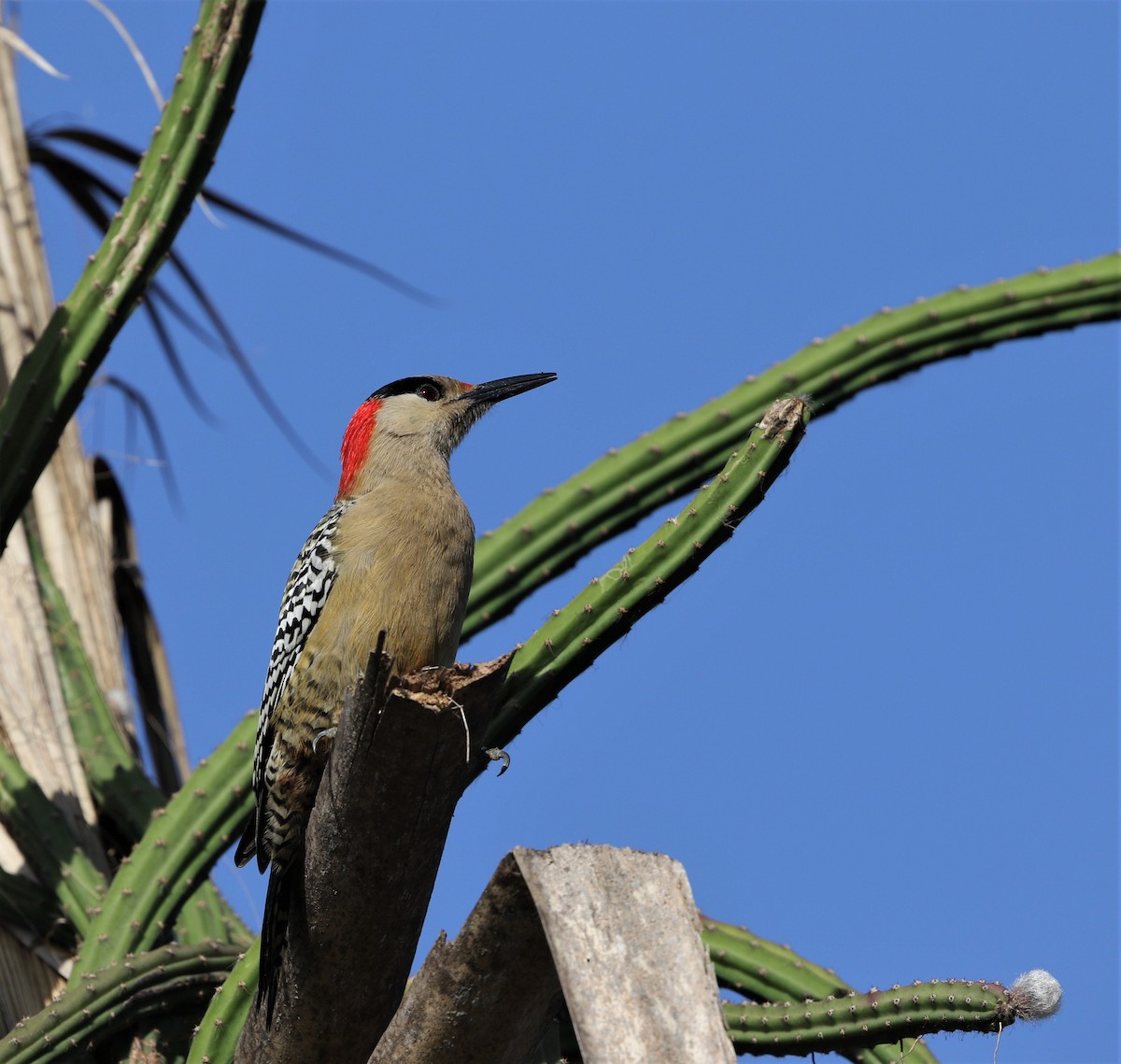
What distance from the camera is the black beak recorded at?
547 centimetres

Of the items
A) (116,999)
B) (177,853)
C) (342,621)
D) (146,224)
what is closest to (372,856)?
(342,621)

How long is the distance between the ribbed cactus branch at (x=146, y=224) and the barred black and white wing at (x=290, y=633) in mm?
1063

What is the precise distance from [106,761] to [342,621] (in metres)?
2.00

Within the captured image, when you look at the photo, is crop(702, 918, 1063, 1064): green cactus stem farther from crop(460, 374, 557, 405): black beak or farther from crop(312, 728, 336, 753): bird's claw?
crop(460, 374, 557, 405): black beak

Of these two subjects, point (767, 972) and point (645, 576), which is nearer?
point (645, 576)

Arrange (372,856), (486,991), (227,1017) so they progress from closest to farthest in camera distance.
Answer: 1. (486,991)
2. (372,856)
3. (227,1017)

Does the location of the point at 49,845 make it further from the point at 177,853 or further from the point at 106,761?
the point at 177,853

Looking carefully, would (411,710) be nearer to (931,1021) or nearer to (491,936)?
(491,936)

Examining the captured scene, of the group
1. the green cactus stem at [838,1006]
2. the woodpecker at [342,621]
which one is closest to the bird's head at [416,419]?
the woodpecker at [342,621]

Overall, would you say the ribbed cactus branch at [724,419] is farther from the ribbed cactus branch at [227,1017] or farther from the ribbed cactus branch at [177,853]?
the ribbed cactus branch at [227,1017]

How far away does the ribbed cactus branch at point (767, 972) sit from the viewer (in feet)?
14.9

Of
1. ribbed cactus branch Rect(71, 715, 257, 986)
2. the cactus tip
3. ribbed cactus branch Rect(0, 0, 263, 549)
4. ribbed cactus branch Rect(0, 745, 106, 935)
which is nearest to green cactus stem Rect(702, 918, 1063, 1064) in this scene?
the cactus tip

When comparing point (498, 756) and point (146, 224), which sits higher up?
point (146, 224)

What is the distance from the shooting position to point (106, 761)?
5.87 m
